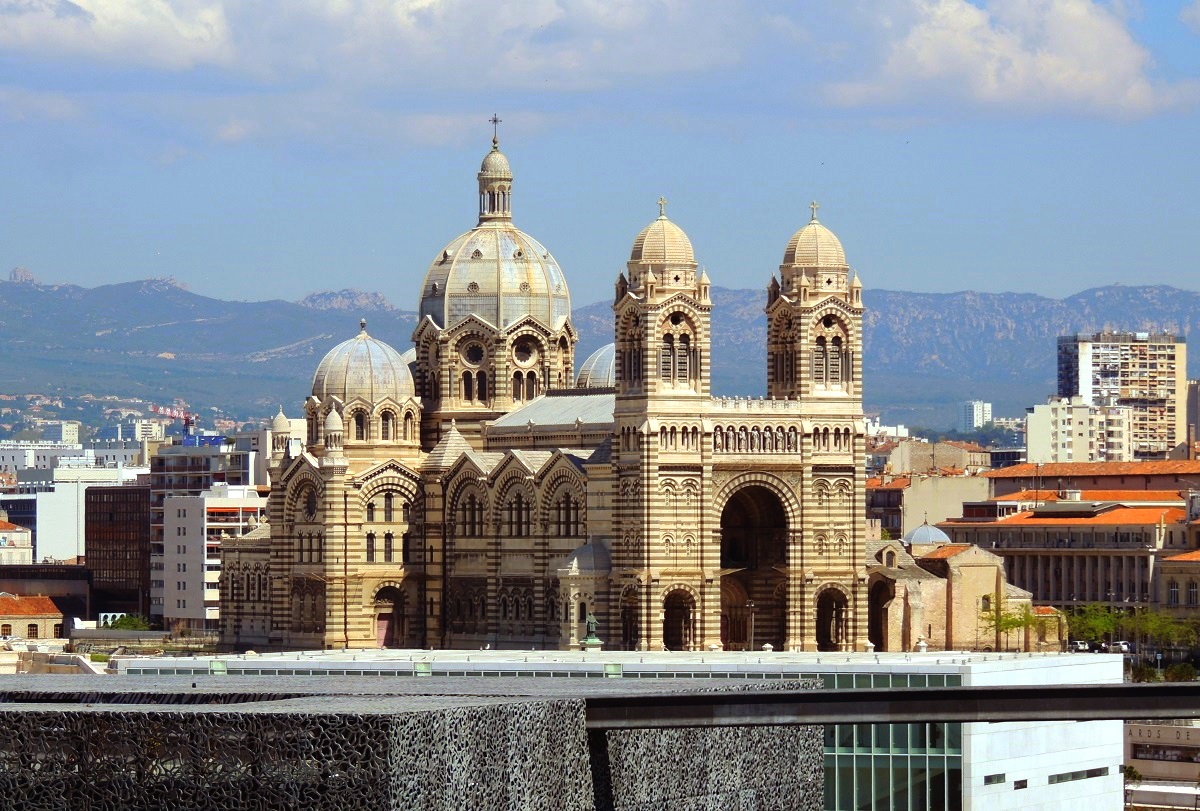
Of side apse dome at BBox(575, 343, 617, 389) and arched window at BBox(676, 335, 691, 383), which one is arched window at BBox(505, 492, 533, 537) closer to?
arched window at BBox(676, 335, 691, 383)

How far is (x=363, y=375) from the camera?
5098 inches

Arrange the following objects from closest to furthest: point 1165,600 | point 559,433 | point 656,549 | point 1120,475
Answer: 1. point 656,549
2. point 559,433
3. point 1165,600
4. point 1120,475

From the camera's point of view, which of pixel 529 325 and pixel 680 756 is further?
pixel 529 325

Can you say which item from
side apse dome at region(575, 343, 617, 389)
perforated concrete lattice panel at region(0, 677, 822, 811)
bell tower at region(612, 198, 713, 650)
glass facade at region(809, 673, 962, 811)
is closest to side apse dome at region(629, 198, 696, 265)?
bell tower at region(612, 198, 713, 650)

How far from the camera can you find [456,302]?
429 feet

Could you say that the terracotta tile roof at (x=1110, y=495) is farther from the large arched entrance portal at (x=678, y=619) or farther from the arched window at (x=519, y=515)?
the large arched entrance portal at (x=678, y=619)

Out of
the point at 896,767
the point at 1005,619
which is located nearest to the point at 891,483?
the point at 1005,619

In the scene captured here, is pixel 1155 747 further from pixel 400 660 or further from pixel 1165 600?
pixel 1165 600

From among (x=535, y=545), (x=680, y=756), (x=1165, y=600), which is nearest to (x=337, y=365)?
(x=535, y=545)

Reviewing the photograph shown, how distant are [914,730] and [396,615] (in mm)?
50881

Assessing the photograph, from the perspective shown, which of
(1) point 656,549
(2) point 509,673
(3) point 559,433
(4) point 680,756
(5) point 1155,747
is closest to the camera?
(4) point 680,756

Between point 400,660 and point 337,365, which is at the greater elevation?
point 337,365

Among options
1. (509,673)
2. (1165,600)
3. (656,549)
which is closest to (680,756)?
(509,673)

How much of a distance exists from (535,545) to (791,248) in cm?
1398
